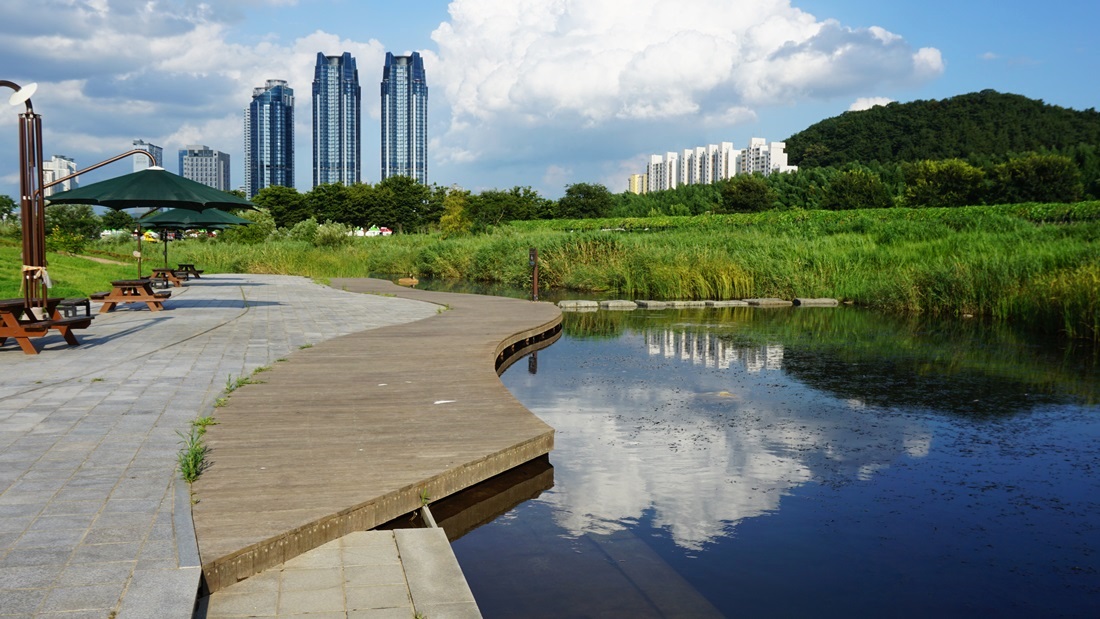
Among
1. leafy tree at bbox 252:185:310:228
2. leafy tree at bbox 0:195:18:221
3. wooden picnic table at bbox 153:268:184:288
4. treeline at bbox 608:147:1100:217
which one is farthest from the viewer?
leafy tree at bbox 252:185:310:228

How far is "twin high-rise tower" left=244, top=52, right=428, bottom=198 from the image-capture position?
16275 cm

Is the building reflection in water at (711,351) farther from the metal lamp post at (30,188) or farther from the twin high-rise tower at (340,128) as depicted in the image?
the twin high-rise tower at (340,128)

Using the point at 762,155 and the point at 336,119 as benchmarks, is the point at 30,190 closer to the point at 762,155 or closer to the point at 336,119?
the point at 762,155

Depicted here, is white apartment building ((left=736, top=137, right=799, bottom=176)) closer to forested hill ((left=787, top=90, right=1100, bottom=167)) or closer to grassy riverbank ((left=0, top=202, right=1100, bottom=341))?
forested hill ((left=787, top=90, right=1100, bottom=167))

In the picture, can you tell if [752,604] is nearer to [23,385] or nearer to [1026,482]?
[1026,482]

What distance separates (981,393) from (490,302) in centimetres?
916

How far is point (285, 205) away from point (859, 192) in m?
46.9

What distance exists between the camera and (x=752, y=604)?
366 centimetres

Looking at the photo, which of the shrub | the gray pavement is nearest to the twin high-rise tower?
the shrub

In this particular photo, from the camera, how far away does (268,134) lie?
168500 mm

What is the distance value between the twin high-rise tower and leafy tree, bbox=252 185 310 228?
306 feet

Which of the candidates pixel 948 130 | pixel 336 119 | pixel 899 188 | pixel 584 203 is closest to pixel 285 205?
pixel 584 203

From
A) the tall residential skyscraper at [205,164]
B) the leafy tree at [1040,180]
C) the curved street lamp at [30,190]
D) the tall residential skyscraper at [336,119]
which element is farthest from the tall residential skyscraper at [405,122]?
the curved street lamp at [30,190]

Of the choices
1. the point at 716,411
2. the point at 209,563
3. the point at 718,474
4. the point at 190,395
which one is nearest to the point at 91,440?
the point at 190,395
